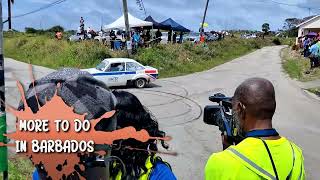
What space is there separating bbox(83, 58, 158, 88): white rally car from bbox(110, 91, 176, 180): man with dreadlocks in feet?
56.9

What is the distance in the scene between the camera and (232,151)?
240 cm

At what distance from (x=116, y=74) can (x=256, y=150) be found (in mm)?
17819

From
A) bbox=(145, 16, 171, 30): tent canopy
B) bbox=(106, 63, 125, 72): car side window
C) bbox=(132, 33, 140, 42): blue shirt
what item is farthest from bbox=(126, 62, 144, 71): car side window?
bbox=(145, 16, 171, 30): tent canopy

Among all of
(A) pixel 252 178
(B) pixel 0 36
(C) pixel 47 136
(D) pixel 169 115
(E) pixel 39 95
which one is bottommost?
(D) pixel 169 115

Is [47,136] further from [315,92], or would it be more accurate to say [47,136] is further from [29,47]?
[29,47]

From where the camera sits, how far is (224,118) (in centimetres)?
306

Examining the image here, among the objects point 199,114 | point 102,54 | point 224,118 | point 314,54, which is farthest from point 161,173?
point 102,54

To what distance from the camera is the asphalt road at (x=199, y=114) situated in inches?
366

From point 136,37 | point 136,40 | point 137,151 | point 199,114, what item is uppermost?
point 136,37

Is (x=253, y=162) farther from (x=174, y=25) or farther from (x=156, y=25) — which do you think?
(x=174, y=25)

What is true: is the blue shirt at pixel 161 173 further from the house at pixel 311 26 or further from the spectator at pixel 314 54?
the house at pixel 311 26

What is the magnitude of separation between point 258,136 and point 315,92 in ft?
59.8

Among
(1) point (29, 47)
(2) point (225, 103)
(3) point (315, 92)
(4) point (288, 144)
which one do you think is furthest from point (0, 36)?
(1) point (29, 47)

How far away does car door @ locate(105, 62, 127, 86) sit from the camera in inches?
785
